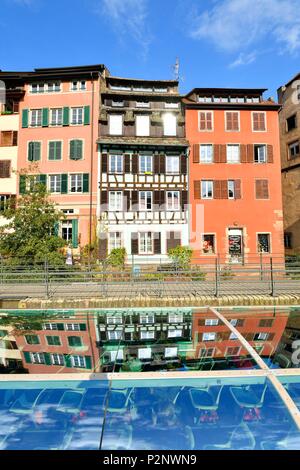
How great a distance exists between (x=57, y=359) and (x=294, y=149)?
30.9 meters

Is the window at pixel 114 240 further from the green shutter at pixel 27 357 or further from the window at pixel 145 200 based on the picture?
the green shutter at pixel 27 357

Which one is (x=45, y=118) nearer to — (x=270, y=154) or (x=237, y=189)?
(x=237, y=189)

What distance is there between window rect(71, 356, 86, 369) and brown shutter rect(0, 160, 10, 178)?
25.7 m

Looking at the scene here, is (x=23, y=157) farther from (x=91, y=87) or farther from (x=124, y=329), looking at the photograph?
(x=124, y=329)

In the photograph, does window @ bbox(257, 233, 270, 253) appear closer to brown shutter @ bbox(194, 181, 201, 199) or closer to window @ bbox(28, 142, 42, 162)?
brown shutter @ bbox(194, 181, 201, 199)

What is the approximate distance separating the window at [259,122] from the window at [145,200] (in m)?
10.7

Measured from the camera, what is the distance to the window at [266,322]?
240 inches

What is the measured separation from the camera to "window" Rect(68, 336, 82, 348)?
5062mm

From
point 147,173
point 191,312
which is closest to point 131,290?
point 191,312

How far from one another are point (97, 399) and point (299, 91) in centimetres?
3410

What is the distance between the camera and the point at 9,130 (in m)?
27.5

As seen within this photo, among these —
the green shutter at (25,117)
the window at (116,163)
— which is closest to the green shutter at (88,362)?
the window at (116,163)

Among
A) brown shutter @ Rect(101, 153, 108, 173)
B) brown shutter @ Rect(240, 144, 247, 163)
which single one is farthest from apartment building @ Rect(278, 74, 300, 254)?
brown shutter @ Rect(101, 153, 108, 173)

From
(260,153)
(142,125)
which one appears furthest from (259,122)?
(142,125)
